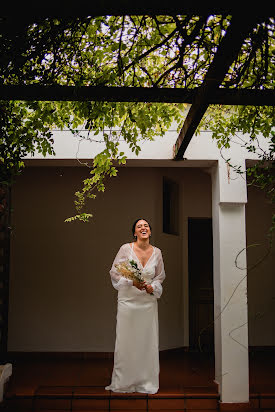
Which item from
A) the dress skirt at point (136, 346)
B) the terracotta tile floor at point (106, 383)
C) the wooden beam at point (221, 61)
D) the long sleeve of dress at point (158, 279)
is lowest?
the terracotta tile floor at point (106, 383)

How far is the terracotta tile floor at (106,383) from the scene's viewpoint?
5137mm

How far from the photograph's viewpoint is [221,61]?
2.71 metres

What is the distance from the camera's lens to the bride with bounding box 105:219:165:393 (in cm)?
519

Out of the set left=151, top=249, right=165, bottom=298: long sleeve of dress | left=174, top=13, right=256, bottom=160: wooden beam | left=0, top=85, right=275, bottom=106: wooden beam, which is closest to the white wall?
left=151, top=249, right=165, bottom=298: long sleeve of dress

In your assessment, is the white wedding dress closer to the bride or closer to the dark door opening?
the bride

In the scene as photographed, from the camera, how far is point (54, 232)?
754 centimetres

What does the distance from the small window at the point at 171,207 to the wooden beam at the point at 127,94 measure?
16.0 ft

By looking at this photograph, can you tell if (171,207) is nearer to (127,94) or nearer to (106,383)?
(106,383)

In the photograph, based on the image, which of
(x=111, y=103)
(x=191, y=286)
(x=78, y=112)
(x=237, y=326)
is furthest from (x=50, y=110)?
(x=191, y=286)

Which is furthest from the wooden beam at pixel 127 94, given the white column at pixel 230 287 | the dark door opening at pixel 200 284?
the dark door opening at pixel 200 284

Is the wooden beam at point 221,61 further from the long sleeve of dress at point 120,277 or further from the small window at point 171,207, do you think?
the small window at point 171,207

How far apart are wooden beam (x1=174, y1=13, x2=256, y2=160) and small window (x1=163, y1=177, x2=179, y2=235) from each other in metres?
4.20

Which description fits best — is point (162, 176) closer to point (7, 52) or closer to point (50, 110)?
point (50, 110)

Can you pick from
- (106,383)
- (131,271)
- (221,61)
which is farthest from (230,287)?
(221,61)
